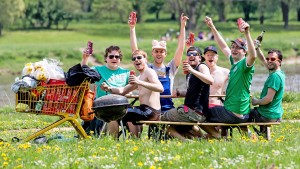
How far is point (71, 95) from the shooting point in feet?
32.6

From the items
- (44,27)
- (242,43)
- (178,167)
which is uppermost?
(242,43)

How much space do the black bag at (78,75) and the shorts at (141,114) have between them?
32.7 inches

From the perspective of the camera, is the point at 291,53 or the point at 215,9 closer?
the point at 291,53

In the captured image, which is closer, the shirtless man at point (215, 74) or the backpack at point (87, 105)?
the backpack at point (87, 105)

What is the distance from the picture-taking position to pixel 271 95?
1068 cm

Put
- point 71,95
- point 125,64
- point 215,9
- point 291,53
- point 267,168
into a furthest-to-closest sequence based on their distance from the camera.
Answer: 1. point 215,9
2. point 291,53
3. point 125,64
4. point 71,95
5. point 267,168

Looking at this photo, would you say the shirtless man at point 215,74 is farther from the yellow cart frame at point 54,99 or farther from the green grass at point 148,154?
the yellow cart frame at point 54,99

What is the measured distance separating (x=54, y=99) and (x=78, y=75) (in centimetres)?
50

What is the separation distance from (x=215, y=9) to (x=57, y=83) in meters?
76.1

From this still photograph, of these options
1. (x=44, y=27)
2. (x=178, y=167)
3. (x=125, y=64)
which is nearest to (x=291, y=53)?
(x=125, y=64)

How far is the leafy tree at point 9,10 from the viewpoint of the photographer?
214 feet

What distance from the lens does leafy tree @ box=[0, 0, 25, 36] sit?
65312 mm

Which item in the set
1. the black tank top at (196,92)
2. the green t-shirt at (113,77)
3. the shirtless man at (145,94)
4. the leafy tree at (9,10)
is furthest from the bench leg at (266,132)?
the leafy tree at (9,10)

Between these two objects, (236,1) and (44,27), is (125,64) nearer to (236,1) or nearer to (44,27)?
(44,27)
